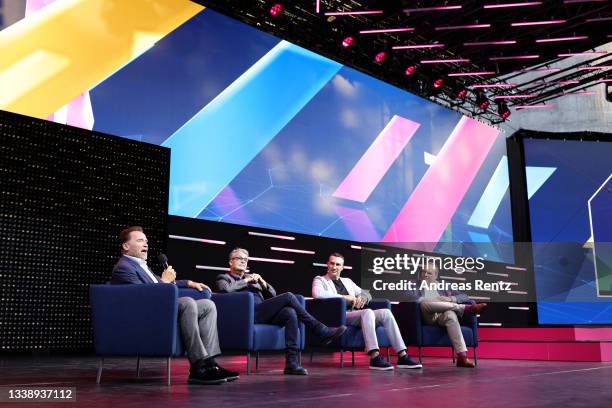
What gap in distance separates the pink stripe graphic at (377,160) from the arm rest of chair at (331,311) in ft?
11.2

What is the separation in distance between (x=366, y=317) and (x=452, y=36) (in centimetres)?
614

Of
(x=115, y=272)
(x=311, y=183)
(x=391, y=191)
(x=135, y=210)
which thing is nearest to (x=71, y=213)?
(x=135, y=210)

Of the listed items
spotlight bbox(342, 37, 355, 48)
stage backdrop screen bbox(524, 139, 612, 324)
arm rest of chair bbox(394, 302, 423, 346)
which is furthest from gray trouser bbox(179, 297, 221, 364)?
stage backdrop screen bbox(524, 139, 612, 324)

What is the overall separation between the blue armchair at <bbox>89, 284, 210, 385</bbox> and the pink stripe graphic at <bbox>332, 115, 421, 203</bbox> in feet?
16.8

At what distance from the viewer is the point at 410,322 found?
17.7 ft

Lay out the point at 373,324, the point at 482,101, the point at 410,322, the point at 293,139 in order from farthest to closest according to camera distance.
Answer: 1. the point at 482,101
2. the point at 293,139
3. the point at 410,322
4. the point at 373,324

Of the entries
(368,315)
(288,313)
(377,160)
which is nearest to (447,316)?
(368,315)

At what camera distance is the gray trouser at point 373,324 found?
16.0ft

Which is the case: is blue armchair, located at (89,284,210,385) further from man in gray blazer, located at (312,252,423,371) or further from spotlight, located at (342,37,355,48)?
spotlight, located at (342,37,355,48)

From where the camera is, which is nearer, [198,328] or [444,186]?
[198,328]

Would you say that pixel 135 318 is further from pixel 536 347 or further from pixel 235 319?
pixel 536 347

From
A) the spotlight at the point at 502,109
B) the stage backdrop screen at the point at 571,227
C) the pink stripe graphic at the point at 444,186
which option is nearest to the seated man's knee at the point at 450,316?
the pink stripe graphic at the point at 444,186

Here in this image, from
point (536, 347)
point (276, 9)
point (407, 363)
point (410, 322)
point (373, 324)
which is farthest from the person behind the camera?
point (276, 9)

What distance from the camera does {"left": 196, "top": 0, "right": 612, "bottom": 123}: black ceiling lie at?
8250 mm
